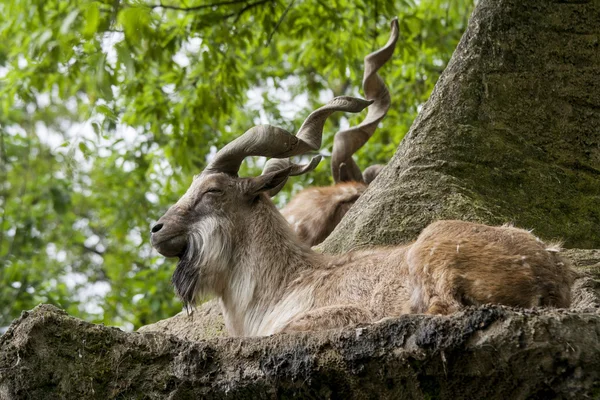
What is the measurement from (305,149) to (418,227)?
1122 millimetres

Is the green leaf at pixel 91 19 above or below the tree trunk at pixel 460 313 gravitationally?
above

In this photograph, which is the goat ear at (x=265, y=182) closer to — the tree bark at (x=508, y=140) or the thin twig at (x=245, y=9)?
the tree bark at (x=508, y=140)

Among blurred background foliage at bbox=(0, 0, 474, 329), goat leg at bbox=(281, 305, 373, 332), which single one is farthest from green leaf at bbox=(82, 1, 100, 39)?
goat leg at bbox=(281, 305, 373, 332)

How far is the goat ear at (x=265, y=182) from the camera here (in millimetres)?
8016

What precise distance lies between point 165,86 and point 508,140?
7.74m

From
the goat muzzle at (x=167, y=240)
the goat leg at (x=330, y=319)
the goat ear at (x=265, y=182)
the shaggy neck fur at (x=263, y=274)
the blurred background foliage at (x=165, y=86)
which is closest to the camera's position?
the goat leg at (x=330, y=319)

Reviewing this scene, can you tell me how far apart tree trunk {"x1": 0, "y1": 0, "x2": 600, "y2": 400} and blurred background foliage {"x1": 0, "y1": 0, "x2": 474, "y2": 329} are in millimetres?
2733

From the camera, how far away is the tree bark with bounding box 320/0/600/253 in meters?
8.30

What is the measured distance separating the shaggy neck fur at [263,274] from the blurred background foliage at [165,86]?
201 centimetres

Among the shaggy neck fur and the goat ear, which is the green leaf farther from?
the shaggy neck fur

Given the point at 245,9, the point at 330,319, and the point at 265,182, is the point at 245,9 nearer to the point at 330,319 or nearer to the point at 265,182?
the point at 265,182

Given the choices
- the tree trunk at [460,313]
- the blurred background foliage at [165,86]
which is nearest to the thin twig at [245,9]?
the blurred background foliage at [165,86]

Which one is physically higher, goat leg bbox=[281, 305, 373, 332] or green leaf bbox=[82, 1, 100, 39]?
green leaf bbox=[82, 1, 100, 39]

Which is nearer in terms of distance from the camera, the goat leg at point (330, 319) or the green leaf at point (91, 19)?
the goat leg at point (330, 319)
